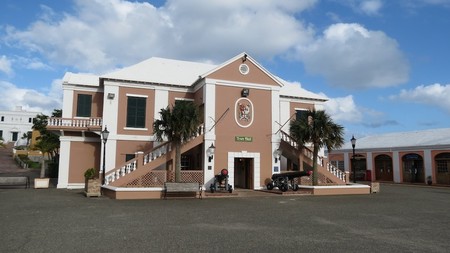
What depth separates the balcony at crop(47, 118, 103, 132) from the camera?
66.9 feet

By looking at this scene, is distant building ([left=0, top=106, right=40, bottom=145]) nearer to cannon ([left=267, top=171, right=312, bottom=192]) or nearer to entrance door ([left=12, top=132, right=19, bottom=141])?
entrance door ([left=12, top=132, right=19, bottom=141])

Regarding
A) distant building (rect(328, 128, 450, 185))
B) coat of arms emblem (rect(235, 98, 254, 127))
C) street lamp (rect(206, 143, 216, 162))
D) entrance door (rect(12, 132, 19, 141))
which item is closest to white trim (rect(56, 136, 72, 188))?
street lamp (rect(206, 143, 216, 162))

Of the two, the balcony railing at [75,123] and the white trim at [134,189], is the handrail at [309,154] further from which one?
the balcony railing at [75,123]

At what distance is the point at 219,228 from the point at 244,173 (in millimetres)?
12931

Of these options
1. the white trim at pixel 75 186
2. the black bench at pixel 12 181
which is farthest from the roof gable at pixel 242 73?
the black bench at pixel 12 181

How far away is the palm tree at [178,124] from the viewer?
16.8 metres

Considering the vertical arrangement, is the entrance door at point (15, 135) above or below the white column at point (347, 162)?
→ above

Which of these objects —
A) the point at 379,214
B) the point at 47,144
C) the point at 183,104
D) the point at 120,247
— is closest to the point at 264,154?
the point at 183,104

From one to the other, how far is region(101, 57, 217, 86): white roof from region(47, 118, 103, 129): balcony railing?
2730 mm

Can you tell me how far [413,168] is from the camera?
99.7 feet

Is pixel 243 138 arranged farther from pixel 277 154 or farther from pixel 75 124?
pixel 75 124

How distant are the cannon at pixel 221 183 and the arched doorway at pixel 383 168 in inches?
776

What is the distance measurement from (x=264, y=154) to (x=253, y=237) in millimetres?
12787

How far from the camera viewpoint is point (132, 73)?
22000 mm
